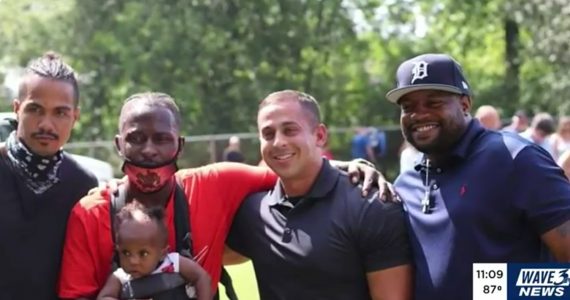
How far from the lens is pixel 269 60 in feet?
106

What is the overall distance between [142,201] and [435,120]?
148 centimetres

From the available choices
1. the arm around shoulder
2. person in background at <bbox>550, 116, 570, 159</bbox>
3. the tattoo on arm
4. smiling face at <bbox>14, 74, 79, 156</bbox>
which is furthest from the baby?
person in background at <bbox>550, 116, 570, 159</bbox>

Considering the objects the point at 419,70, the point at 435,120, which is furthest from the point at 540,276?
the point at 419,70

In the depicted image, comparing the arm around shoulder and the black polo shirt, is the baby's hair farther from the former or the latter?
the arm around shoulder

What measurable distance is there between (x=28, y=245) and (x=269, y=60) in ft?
91.6

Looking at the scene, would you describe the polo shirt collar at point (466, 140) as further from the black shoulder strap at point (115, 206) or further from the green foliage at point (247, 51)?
the green foliage at point (247, 51)

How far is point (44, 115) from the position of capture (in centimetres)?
470

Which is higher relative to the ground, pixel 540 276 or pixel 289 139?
pixel 289 139

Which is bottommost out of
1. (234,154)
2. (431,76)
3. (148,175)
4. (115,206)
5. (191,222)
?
(234,154)

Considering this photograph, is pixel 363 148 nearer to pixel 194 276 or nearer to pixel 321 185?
pixel 321 185

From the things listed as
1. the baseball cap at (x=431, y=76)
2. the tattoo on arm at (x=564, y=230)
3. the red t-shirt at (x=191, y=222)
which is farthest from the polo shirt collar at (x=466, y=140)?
the red t-shirt at (x=191, y=222)

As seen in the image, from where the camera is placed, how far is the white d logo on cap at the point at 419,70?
15.4 feet

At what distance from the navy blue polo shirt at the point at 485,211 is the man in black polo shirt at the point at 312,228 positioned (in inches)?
6.6

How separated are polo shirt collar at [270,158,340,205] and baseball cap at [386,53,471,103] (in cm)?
51
